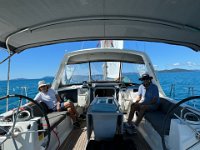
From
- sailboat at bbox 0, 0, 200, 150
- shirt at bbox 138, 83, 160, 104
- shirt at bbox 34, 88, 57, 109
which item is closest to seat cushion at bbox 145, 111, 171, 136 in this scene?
sailboat at bbox 0, 0, 200, 150

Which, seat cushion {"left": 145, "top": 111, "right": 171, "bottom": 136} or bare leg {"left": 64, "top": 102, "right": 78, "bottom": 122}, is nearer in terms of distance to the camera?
seat cushion {"left": 145, "top": 111, "right": 171, "bottom": 136}

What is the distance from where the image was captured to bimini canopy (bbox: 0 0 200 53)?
93.0 inches

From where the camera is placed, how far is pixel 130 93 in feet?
18.1

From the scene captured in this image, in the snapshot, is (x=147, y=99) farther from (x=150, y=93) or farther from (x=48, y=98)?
(x=48, y=98)

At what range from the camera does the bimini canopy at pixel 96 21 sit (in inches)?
93.0

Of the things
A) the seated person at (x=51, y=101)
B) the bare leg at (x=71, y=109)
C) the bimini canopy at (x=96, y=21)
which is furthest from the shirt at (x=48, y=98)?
the bimini canopy at (x=96, y=21)

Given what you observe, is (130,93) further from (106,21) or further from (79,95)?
(106,21)

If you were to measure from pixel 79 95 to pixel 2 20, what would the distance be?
123 inches

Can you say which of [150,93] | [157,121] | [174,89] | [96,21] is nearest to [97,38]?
[96,21]

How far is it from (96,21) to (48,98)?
76.3 inches

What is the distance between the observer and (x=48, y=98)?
167 inches

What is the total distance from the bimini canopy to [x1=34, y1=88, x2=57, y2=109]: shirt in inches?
36.6

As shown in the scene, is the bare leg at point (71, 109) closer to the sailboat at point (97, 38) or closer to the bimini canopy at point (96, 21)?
the sailboat at point (97, 38)

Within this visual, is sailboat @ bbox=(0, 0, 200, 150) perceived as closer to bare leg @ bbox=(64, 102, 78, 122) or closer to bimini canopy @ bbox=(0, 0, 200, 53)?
bimini canopy @ bbox=(0, 0, 200, 53)
